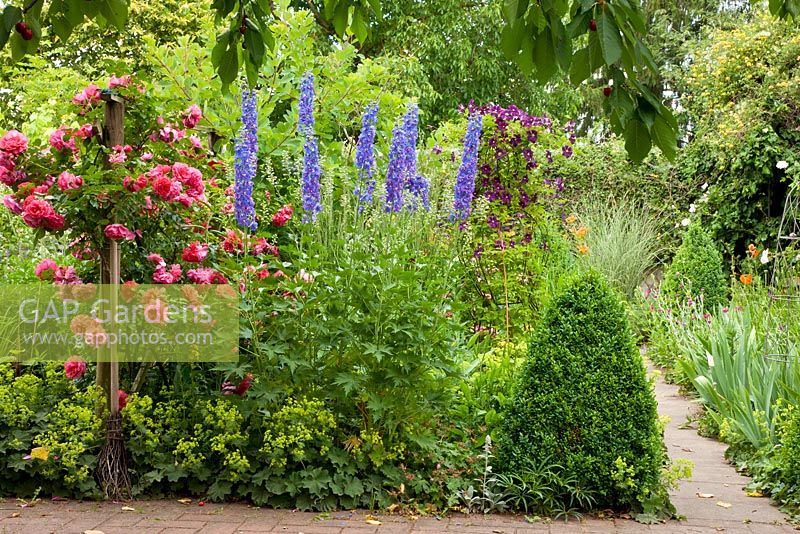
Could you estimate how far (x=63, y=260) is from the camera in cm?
535

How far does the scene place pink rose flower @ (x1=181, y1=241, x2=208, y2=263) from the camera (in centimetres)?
397

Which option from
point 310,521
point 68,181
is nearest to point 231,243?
point 68,181

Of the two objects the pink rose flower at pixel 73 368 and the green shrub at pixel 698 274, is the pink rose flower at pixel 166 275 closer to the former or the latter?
the pink rose flower at pixel 73 368

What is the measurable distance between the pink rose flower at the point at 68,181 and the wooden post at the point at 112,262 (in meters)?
0.32

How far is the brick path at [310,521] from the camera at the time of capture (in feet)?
11.2

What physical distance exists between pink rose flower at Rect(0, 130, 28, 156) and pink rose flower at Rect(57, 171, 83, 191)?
0.95ft

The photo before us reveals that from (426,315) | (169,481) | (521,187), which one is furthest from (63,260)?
(521,187)

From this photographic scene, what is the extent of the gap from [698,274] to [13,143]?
6397 mm

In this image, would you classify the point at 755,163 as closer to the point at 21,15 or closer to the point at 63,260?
the point at 63,260

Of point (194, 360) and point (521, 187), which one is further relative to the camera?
point (521, 187)

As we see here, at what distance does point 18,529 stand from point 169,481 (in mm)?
681

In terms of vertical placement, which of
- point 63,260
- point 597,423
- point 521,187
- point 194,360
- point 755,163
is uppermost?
point 755,163

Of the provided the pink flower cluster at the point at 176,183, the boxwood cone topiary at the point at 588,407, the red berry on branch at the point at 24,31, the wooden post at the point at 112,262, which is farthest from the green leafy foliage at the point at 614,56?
the wooden post at the point at 112,262

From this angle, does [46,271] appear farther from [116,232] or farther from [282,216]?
[282,216]
